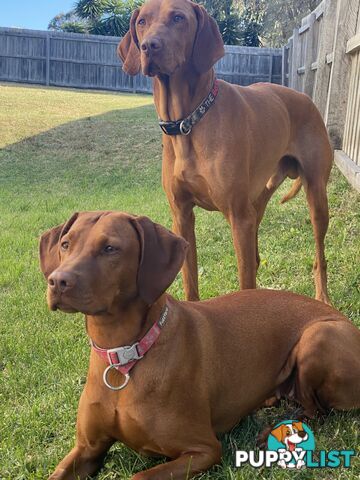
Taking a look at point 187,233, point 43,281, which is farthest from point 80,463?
point 43,281

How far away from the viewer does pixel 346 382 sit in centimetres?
313

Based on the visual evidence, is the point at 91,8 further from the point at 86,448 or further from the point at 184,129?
the point at 86,448

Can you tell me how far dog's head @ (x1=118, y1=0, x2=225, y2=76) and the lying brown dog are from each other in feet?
4.78

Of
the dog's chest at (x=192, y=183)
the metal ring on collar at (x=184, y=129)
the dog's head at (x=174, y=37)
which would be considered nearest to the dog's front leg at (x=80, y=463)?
the dog's chest at (x=192, y=183)

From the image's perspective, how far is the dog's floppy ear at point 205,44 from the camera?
13.5 feet

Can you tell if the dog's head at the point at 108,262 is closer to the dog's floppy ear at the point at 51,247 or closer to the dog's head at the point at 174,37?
the dog's floppy ear at the point at 51,247

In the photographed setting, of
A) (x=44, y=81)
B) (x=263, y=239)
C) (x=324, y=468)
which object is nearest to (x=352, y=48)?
(x=263, y=239)

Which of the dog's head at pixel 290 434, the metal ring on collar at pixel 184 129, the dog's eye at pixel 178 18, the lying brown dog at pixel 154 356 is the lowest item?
the dog's head at pixel 290 434

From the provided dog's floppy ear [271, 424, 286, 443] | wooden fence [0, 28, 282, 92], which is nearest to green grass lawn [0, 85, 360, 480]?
dog's floppy ear [271, 424, 286, 443]

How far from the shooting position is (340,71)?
8227mm

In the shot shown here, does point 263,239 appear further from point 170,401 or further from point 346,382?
point 170,401

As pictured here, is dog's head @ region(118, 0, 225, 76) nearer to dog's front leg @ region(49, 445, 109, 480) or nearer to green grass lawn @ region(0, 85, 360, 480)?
green grass lawn @ region(0, 85, 360, 480)

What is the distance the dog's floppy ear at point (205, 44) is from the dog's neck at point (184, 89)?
0.06m

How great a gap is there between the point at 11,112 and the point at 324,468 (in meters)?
15.9
